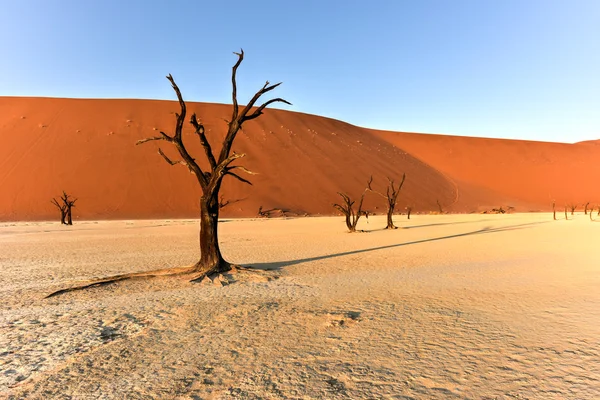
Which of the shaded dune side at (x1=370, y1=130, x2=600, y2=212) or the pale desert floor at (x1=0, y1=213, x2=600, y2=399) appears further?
the shaded dune side at (x1=370, y1=130, x2=600, y2=212)

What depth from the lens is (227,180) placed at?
1913 inches

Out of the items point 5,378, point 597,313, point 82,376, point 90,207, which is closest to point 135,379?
point 82,376

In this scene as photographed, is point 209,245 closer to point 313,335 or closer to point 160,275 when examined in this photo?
point 160,275

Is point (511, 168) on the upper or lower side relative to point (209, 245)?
upper

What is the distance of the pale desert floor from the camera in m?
3.41

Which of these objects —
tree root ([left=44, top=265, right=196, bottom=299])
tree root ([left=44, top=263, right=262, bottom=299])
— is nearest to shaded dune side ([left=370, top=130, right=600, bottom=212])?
tree root ([left=44, top=263, right=262, bottom=299])

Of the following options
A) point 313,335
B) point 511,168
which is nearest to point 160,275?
point 313,335

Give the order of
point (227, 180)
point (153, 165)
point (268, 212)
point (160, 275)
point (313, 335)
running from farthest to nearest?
point (227, 180) < point (153, 165) < point (268, 212) < point (160, 275) < point (313, 335)

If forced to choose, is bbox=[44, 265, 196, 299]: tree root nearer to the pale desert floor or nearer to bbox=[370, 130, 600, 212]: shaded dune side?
the pale desert floor

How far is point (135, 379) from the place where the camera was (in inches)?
142

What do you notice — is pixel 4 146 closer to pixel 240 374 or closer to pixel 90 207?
pixel 90 207

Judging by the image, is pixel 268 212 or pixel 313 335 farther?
pixel 268 212

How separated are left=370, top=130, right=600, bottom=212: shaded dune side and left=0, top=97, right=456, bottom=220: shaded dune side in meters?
8.59

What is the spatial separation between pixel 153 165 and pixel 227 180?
9513mm
